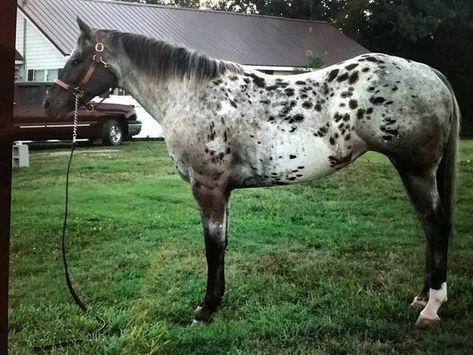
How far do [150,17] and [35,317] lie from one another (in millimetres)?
1034

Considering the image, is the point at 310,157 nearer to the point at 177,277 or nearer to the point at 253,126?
the point at 253,126

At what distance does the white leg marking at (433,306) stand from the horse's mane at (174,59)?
100cm

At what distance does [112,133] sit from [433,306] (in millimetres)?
1221

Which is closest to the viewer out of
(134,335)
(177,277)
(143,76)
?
(134,335)

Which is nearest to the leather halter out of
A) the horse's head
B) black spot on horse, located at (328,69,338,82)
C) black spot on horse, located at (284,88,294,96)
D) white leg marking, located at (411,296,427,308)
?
the horse's head

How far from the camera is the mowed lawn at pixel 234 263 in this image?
1.68m

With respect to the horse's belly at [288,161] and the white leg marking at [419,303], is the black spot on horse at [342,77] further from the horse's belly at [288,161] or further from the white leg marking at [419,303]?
the white leg marking at [419,303]

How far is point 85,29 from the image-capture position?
1.77 metres

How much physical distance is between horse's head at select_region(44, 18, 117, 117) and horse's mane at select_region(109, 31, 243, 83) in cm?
8

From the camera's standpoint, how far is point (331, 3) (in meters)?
1.99

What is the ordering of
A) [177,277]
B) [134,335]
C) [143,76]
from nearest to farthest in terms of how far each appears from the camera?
1. [134,335]
2. [177,277]
3. [143,76]

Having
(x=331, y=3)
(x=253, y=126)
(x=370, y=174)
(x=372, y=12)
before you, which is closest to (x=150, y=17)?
(x=253, y=126)

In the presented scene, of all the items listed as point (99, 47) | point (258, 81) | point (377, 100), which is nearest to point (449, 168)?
point (377, 100)

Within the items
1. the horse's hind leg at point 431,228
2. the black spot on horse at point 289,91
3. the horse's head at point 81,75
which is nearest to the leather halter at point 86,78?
the horse's head at point 81,75
